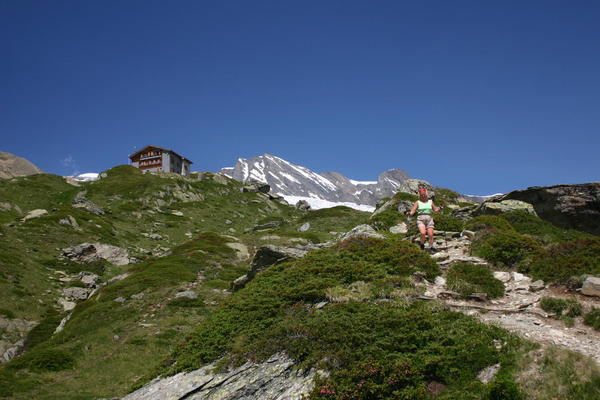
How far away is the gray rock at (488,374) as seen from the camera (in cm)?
916

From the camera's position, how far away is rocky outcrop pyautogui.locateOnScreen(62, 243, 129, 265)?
153 feet

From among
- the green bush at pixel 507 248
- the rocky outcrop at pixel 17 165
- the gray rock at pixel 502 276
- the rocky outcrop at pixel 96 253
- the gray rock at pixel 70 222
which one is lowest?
the gray rock at pixel 502 276

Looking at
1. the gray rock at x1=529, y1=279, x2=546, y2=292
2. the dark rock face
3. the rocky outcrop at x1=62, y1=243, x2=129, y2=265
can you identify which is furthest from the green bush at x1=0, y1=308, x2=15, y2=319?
the dark rock face

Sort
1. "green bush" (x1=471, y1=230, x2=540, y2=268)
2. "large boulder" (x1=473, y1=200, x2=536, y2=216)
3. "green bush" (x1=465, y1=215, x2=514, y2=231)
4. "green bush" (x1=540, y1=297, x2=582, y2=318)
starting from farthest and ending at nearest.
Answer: "large boulder" (x1=473, y1=200, x2=536, y2=216) < "green bush" (x1=465, y1=215, x2=514, y2=231) < "green bush" (x1=471, y1=230, x2=540, y2=268) < "green bush" (x1=540, y1=297, x2=582, y2=318)

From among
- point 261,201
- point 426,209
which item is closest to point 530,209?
point 426,209

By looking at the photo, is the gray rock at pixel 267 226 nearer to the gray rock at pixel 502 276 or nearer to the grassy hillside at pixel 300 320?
the grassy hillside at pixel 300 320

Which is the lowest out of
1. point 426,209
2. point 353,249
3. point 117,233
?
point 353,249

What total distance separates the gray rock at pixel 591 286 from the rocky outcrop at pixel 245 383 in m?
9.39

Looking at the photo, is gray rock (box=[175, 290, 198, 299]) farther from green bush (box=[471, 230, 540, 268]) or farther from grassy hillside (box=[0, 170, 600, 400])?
green bush (box=[471, 230, 540, 268])

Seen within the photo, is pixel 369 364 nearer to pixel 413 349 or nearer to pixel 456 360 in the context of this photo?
pixel 413 349

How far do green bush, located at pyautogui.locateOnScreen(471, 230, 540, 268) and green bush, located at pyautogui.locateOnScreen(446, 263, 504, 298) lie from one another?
178 centimetres

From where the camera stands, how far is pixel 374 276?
54.0 feet

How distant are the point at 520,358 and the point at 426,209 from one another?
1128cm

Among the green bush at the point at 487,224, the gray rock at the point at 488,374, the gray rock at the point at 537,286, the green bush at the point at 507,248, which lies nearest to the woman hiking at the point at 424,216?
the green bush at the point at 507,248
